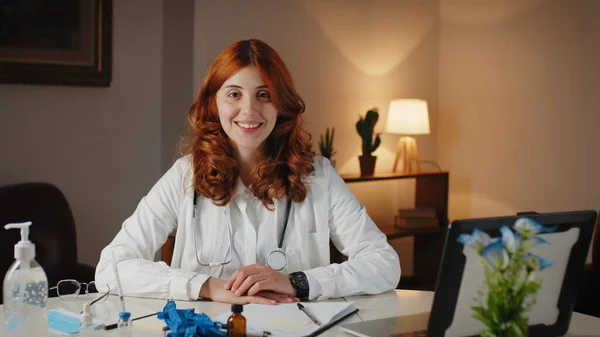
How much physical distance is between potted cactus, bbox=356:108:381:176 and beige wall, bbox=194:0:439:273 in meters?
0.18

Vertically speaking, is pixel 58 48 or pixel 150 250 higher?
pixel 58 48

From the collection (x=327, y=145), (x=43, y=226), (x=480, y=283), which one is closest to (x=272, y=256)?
(x=480, y=283)

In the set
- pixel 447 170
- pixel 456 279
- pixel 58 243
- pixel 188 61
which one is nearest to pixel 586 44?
pixel 447 170

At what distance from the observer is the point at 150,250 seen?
7.52 feet

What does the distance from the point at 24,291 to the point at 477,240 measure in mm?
912

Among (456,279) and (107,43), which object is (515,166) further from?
(456,279)

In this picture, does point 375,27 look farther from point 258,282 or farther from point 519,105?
point 258,282

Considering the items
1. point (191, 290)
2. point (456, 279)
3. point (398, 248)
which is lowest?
point (398, 248)

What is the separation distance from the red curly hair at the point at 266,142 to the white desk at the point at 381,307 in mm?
410

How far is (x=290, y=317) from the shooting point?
1.83 meters

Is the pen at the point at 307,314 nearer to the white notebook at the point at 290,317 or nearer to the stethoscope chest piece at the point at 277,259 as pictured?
the white notebook at the point at 290,317

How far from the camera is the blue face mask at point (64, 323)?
1.71 meters

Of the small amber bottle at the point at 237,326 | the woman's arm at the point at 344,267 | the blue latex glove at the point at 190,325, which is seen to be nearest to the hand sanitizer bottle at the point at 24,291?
the blue latex glove at the point at 190,325

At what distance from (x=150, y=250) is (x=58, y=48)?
1859 mm
